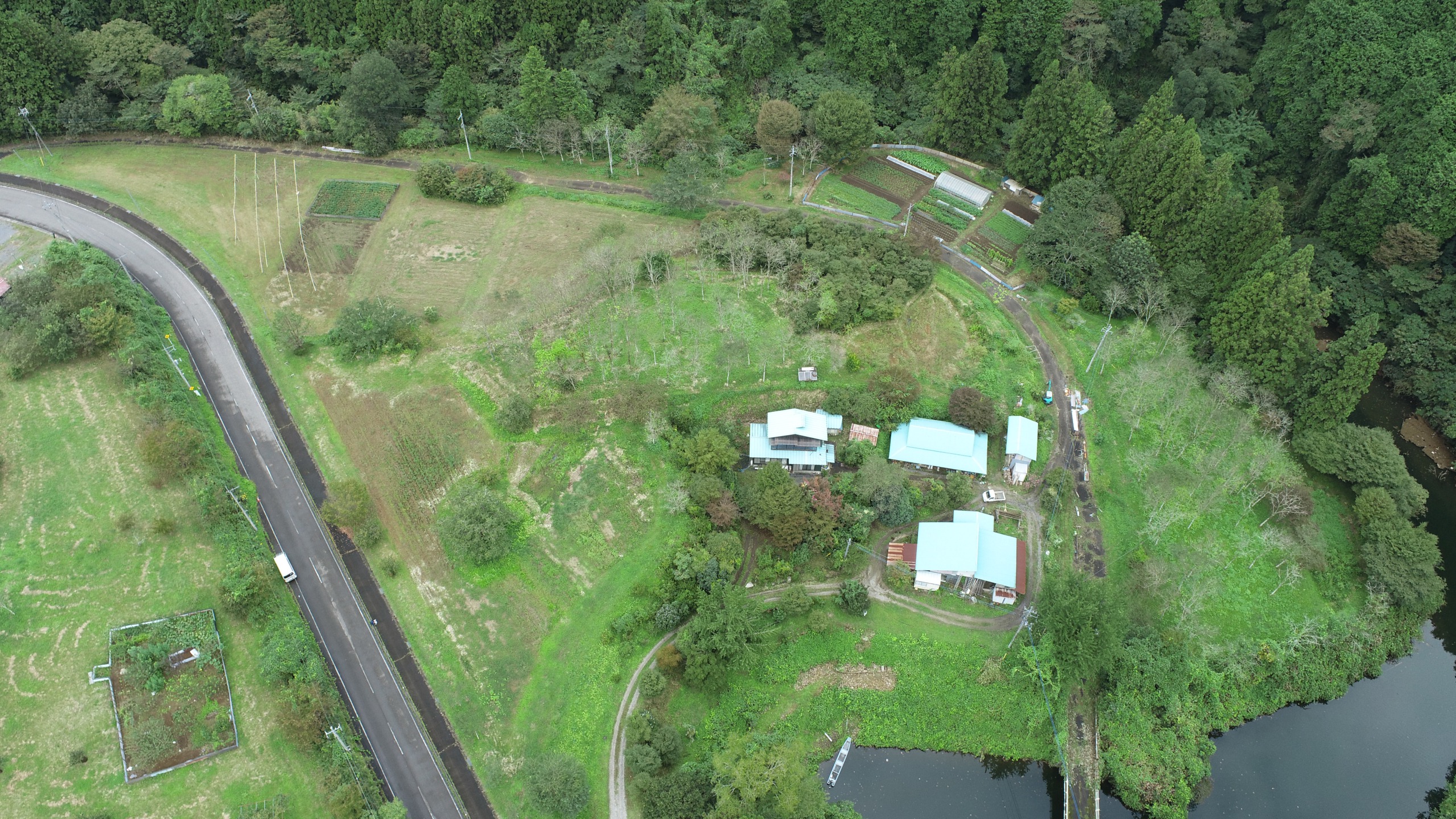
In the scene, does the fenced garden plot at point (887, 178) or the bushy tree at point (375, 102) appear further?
the fenced garden plot at point (887, 178)

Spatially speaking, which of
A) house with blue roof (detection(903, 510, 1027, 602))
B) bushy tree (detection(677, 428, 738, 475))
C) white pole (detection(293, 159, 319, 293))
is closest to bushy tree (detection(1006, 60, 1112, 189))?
house with blue roof (detection(903, 510, 1027, 602))

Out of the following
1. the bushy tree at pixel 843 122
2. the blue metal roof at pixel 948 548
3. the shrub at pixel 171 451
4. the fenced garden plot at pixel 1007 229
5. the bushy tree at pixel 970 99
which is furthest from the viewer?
the bushy tree at pixel 843 122

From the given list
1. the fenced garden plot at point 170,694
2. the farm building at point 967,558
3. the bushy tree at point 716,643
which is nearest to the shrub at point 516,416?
the bushy tree at point 716,643

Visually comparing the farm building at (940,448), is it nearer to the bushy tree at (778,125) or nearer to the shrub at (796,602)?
the shrub at (796,602)

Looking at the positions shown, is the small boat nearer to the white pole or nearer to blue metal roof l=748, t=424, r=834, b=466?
blue metal roof l=748, t=424, r=834, b=466

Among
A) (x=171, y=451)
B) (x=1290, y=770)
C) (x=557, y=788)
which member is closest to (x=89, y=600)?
(x=171, y=451)

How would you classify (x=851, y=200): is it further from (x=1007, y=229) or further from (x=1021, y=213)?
(x=1021, y=213)

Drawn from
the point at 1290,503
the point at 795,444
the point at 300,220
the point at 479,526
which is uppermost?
the point at 300,220
